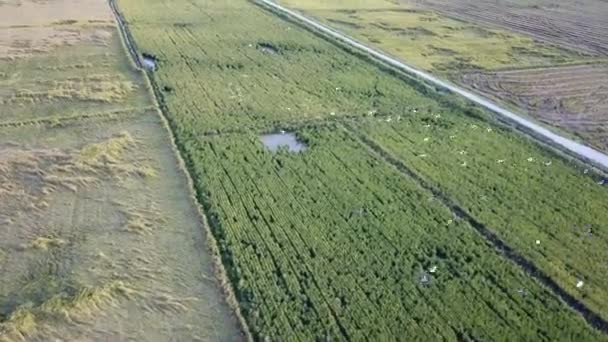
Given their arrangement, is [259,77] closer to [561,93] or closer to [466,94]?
[466,94]

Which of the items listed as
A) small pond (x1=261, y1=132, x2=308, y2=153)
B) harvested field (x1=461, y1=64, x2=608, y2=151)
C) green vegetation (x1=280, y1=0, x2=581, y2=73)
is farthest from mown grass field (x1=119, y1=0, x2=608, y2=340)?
green vegetation (x1=280, y1=0, x2=581, y2=73)

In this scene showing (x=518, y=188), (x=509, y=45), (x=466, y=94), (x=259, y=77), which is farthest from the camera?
(x=509, y=45)

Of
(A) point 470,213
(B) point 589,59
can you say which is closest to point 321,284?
(A) point 470,213

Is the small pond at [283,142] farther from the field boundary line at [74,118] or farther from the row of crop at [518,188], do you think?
the field boundary line at [74,118]

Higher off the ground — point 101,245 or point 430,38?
point 430,38

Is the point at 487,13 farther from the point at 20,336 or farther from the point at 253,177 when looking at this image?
the point at 20,336

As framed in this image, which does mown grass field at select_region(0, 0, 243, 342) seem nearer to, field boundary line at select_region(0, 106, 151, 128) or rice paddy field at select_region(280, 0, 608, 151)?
field boundary line at select_region(0, 106, 151, 128)

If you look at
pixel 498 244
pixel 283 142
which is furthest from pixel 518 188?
pixel 283 142
